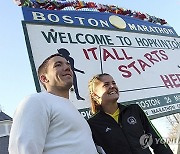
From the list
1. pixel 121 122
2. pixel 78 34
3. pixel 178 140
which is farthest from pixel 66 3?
pixel 121 122

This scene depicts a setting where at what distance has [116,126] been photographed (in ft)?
6.04

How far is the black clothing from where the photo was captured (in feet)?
5.90

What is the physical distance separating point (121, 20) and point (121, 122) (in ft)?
9.27

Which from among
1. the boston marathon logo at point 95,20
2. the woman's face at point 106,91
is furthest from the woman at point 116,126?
the boston marathon logo at point 95,20

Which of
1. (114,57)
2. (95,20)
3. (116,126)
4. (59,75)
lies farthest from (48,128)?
(95,20)

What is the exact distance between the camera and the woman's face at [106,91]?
1.94 m

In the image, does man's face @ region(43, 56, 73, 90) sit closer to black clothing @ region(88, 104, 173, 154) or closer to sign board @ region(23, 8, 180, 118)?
black clothing @ region(88, 104, 173, 154)

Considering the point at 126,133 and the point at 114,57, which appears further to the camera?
the point at 114,57

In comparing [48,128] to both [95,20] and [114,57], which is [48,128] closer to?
[114,57]

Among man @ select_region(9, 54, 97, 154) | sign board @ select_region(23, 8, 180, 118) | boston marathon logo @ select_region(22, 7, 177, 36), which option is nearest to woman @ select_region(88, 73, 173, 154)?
man @ select_region(9, 54, 97, 154)

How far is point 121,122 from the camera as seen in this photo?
73.4 inches

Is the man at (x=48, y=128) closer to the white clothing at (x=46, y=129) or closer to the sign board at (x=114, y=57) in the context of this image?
the white clothing at (x=46, y=129)

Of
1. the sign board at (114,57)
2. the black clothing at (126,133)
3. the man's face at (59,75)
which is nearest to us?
the man's face at (59,75)

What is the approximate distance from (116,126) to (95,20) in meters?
2.51
